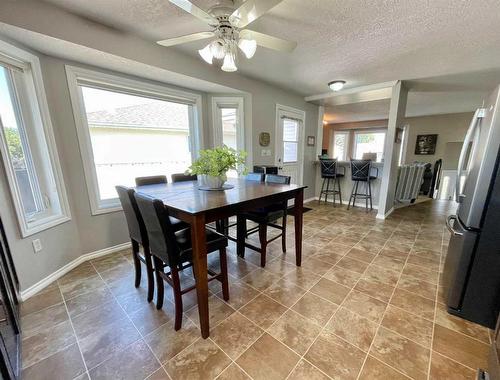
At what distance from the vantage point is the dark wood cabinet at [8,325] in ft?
3.21

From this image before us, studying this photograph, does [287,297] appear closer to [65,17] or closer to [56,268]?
Answer: [56,268]

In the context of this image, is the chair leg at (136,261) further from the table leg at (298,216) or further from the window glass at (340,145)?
the window glass at (340,145)

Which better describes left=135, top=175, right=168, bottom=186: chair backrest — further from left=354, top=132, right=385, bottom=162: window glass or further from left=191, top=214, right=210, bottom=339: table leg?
Answer: left=354, top=132, right=385, bottom=162: window glass

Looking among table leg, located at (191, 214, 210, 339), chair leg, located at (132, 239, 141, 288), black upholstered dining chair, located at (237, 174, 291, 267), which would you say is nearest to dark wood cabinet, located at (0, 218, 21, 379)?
chair leg, located at (132, 239, 141, 288)

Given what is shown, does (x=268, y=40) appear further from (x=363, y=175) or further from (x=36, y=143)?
(x=363, y=175)

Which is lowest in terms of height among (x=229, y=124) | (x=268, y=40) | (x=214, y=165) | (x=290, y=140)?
(x=214, y=165)

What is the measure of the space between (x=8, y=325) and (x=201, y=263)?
1199mm

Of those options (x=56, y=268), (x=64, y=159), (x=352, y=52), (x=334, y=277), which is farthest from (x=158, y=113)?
(x=334, y=277)

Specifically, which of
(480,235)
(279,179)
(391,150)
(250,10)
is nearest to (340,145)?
(391,150)

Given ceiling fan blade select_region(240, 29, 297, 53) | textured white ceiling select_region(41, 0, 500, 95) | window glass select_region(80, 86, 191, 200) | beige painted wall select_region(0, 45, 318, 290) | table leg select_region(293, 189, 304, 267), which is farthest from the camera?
window glass select_region(80, 86, 191, 200)

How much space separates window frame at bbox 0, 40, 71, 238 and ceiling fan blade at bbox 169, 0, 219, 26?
1.56 meters

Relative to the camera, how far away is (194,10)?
131 centimetres

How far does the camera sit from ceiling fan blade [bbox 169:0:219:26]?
3.95 feet

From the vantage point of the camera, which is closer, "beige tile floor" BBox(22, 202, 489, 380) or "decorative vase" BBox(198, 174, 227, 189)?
"beige tile floor" BBox(22, 202, 489, 380)
